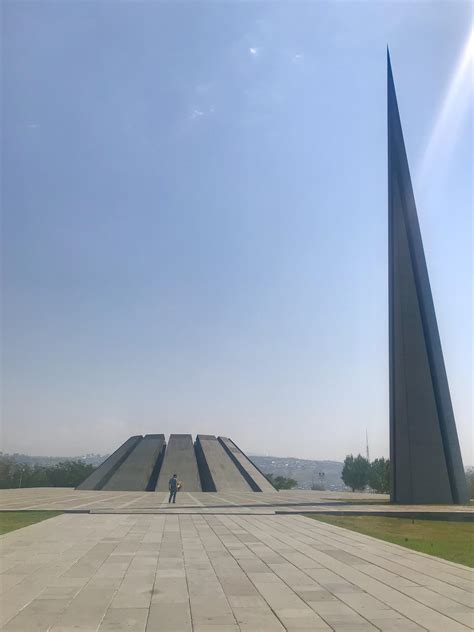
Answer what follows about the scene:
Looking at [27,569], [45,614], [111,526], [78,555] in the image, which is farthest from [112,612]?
[111,526]

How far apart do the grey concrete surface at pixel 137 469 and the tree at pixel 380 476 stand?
24795 millimetres

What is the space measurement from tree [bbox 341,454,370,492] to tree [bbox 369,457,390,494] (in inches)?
24.1

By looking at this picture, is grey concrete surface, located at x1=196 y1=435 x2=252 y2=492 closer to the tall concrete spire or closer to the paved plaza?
the tall concrete spire

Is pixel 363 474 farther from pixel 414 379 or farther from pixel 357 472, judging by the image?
pixel 414 379

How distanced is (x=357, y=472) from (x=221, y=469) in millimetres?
22807

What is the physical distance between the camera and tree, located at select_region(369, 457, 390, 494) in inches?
1964

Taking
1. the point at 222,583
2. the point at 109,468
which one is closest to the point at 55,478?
the point at 109,468

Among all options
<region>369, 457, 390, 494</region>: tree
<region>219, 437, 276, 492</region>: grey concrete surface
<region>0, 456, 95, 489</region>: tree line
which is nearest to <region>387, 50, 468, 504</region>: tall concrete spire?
<region>219, 437, 276, 492</region>: grey concrete surface

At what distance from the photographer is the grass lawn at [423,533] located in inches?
397

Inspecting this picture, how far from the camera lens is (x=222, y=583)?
702cm

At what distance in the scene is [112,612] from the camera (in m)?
5.61

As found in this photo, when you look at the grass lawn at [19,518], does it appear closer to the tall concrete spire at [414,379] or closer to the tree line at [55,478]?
the tall concrete spire at [414,379]

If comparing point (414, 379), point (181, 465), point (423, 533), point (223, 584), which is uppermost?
point (414, 379)

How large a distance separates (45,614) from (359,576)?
186 inches
